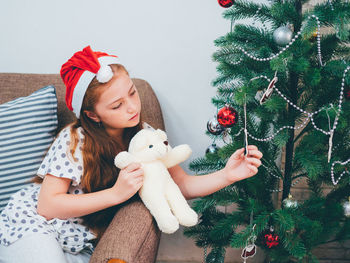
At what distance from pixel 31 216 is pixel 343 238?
3.29 ft

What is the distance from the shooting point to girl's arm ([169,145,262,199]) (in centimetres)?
96

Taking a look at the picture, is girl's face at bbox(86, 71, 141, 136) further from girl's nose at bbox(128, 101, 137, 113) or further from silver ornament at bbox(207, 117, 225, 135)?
silver ornament at bbox(207, 117, 225, 135)

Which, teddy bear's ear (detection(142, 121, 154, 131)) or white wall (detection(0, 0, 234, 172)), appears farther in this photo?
white wall (detection(0, 0, 234, 172))

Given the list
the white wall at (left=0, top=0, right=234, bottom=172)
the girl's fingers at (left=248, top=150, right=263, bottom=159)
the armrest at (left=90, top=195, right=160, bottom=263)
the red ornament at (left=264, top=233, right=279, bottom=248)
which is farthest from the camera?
the white wall at (left=0, top=0, right=234, bottom=172)

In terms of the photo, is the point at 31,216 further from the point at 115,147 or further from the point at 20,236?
the point at 115,147

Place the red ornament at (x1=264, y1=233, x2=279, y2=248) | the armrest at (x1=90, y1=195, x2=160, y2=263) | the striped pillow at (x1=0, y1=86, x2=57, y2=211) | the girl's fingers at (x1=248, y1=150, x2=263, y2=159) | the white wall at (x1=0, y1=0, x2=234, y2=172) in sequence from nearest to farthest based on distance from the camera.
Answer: the armrest at (x1=90, y1=195, x2=160, y2=263)
the girl's fingers at (x1=248, y1=150, x2=263, y2=159)
the red ornament at (x1=264, y1=233, x2=279, y2=248)
the striped pillow at (x1=0, y1=86, x2=57, y2=211)
the white wall at (x1=0, y1=0, x2=234, y2=172)

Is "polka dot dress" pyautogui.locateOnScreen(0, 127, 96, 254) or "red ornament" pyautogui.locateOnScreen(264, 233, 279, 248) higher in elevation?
"polka dot dress" pyautogui.locateOnScreen(0, 127, 96, 254)

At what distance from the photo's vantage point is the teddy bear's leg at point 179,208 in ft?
3.28

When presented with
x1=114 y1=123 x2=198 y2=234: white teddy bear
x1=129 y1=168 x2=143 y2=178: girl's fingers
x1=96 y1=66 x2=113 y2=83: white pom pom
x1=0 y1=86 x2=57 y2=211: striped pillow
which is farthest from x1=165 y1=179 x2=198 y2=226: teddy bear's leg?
x1=0 y1=86 x2=57 y2=211: striped pillow

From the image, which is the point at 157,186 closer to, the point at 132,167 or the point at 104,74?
the point at 132,167

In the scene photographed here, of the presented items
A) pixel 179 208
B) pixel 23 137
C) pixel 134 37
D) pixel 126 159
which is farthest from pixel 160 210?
pixel 134 37

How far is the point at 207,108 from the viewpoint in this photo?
154cm

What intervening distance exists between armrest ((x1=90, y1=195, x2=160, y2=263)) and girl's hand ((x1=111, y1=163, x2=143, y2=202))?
0.18ft

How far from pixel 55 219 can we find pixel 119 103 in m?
0.41
